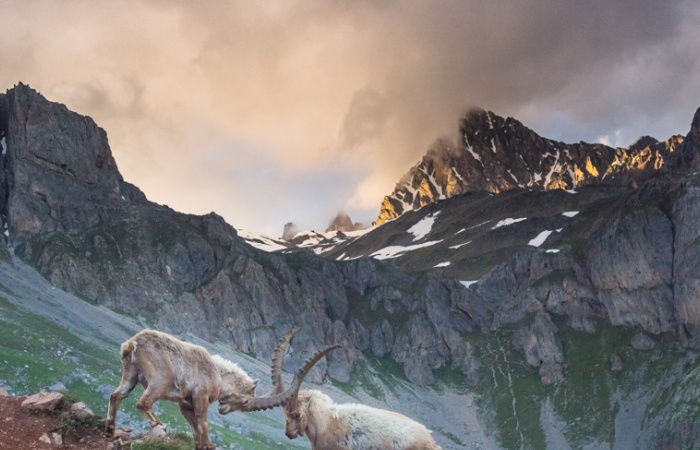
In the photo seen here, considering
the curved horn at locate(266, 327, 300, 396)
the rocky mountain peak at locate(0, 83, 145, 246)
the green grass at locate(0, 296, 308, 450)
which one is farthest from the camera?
the rocky mountain peak at locate(0, 83, 145, 246)

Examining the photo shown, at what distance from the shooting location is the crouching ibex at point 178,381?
15.8 meters

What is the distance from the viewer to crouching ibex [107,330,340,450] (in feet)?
52.0

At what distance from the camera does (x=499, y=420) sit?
187250 mm

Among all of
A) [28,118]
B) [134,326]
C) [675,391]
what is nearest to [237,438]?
[134,326]

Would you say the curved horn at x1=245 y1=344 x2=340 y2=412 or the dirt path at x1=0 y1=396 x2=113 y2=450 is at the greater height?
the curved horn at x1=245 y1=344 x2=340 y2=412

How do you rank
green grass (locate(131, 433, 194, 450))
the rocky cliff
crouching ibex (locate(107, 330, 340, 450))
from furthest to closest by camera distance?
the rocky cliff → crouching ibex (locate(107, 330, 340, 450)) → green grass (locate(131, 433, 194, 450))

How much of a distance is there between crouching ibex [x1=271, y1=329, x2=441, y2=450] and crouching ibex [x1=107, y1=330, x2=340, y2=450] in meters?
1.04

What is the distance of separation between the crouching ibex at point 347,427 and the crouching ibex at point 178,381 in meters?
1.04

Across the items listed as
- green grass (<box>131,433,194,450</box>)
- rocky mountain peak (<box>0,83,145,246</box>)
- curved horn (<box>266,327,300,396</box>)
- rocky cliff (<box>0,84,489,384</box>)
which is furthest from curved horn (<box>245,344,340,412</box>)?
rocky mountain peak (<box>0,83,145,246</box>)

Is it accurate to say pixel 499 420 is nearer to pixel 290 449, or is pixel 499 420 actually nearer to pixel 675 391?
pixel 675 391

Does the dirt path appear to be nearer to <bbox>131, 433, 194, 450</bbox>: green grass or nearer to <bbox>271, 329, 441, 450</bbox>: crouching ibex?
<bbox>131, 433, 194, 450</bbox>: green grass

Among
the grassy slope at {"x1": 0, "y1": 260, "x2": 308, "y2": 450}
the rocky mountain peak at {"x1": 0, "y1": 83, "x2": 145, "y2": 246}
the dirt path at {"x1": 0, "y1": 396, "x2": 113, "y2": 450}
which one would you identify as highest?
the rocky mountain peak at {"x1": 0, "y1": 83, "x2": 145, "y2": 246}

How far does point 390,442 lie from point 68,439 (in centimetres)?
908

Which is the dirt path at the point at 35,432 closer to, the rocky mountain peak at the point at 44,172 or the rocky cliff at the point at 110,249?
the rocky cliff at the point at 110,249
